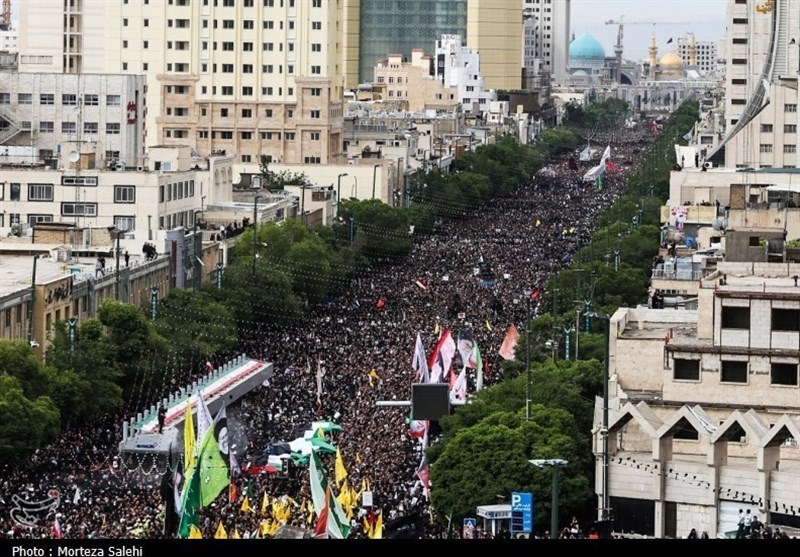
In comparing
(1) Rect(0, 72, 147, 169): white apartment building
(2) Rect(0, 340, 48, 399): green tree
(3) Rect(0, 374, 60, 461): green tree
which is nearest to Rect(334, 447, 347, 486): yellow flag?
(3) Rect(0, 374, 60, 461): green tree

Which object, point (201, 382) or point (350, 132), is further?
point (350, 132)

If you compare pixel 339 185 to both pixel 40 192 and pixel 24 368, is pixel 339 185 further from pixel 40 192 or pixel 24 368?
pixel 24 368

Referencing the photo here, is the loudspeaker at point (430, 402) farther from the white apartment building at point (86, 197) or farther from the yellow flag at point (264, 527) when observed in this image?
the white apartment building at point (86, 197)

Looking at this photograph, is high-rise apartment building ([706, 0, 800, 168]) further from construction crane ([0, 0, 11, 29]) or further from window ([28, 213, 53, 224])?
construction crane ([0, 0, 11, 29])

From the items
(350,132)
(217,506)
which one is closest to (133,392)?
(217,506)

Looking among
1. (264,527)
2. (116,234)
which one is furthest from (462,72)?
(264,527)

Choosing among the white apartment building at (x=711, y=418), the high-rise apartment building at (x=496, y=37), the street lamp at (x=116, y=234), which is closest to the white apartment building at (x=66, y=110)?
the street lamp at (x=116, y=234)

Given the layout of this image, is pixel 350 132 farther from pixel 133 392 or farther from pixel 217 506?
pixel 217 506
